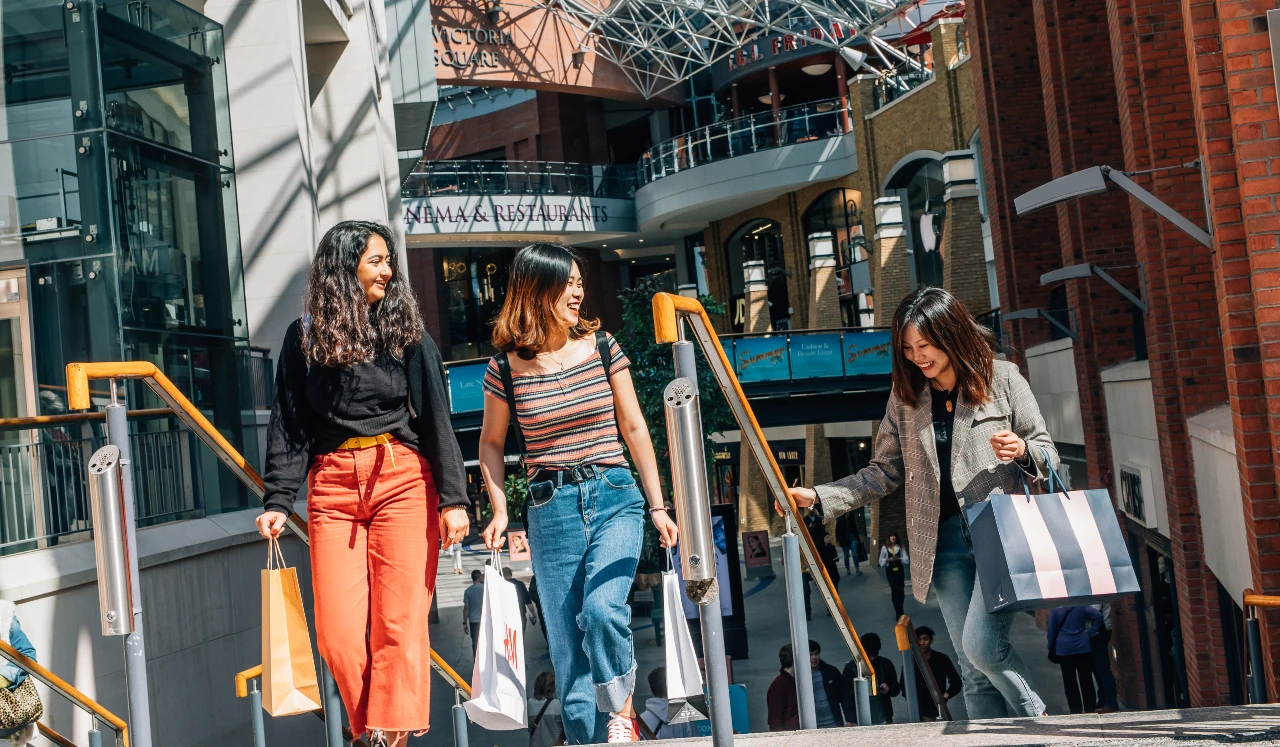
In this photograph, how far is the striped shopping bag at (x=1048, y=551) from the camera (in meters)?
3.59

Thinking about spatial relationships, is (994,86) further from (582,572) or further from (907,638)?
(582,572)

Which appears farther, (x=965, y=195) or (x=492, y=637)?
(x=965, y=195)

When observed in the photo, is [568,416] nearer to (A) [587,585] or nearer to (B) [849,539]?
(A) [587,585]

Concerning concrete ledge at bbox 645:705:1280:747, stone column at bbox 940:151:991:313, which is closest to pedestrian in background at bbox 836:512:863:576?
stone column at bbox 940:151:991:313

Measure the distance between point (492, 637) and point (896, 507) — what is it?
28830 mm

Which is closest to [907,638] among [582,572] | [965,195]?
[582,572]

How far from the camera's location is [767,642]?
21172mm

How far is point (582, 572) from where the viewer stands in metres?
3.88

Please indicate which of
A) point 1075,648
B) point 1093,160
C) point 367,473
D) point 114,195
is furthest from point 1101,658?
point 367,473

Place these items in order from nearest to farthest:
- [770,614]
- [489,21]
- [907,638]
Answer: [907,638], [770,614], [489,21]

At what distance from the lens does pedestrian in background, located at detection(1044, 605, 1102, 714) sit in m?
12.2

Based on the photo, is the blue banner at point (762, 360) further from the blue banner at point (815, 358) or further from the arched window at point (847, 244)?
the arched window at point (847, 244)

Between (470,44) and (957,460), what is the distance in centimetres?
3669

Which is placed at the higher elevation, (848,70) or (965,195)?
(848,70)
